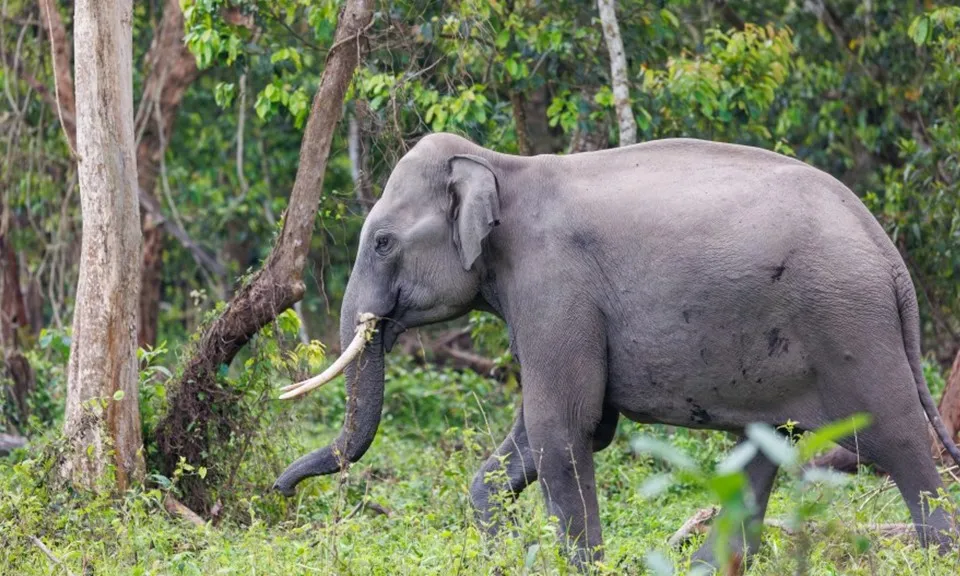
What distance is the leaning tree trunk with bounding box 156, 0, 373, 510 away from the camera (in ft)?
22.8

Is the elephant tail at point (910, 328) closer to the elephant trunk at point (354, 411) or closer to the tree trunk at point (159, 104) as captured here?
the elephant trunk at point (354, 411)

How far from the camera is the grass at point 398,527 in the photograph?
4902 millimetres

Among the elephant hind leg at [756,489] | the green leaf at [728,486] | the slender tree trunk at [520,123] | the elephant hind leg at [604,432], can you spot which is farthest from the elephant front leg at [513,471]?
the green leaf at [728,486]

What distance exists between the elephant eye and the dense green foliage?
932 mm

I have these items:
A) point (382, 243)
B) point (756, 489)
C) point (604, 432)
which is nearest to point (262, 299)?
point (382, 243)

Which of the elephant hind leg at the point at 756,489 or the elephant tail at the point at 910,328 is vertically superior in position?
the elephant tail at the point at 910,328

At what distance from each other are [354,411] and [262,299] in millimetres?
1042

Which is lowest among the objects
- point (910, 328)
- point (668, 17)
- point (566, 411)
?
point (566, 411)

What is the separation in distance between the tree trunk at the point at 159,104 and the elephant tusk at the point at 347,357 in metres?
6.22

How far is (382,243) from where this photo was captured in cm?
602

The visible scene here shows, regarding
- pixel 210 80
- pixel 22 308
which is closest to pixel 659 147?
pixel 22 308

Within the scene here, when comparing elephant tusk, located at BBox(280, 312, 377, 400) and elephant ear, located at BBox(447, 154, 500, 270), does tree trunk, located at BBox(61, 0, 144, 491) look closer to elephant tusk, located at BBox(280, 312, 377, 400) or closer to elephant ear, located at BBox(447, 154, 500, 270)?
elephant tusk, located at BBox(280, 312, 377, 400)

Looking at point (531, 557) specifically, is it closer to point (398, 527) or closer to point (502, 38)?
point (398, 527)

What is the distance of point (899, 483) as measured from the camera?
17.0 feet
